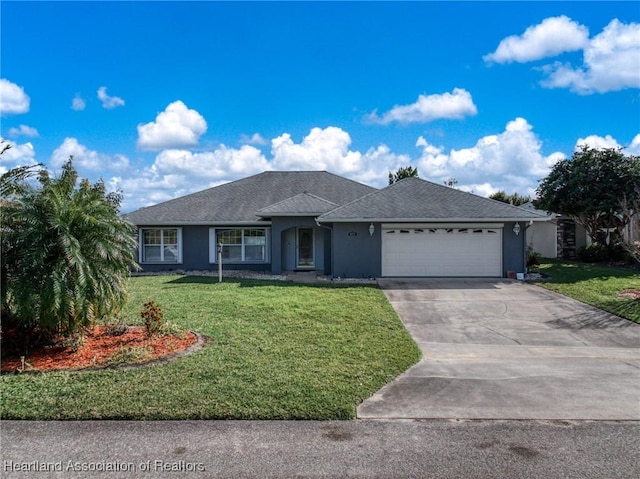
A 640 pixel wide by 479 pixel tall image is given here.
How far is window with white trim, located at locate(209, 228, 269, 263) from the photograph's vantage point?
20234 millimetres

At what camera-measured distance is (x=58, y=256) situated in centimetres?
690

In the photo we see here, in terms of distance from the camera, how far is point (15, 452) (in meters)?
4.17

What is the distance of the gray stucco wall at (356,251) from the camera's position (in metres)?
17.1

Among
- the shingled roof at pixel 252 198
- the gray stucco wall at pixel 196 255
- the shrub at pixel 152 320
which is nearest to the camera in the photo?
the shrub at pixel 152 320

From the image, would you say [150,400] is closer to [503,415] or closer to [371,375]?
[371,375]

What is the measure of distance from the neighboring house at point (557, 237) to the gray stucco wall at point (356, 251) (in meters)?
13.2

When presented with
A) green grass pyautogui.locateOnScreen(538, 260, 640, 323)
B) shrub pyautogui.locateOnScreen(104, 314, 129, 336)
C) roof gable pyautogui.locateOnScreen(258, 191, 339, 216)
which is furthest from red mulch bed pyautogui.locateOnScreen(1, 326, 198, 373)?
roof gable pyautogui.locateOnScreen(258, 191, 339, 216)

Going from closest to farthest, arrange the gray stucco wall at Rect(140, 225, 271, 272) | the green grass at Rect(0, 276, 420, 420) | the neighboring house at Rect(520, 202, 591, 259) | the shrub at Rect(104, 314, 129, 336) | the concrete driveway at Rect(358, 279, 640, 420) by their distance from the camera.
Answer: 1. the green grass at Rect(0, 276, 420, 420)
2. the concrete driveway at Rect(358, 279, 640, 420)
3. the shrub at Rect(104, 314, 129, 336)
4. the gray stucco wall at Rect(140, 225, 271, 272)
5. the neighboring house at Rect(520, 202, 591, 259)

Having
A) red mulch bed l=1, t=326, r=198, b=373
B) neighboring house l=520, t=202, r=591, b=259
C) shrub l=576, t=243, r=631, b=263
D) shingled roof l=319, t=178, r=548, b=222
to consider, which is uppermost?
shingled roof l=319, t=178, r=548, b=222

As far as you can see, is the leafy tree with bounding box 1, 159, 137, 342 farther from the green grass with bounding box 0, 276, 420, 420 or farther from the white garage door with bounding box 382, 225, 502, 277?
the white garage door with bounding box 382, 225, 502, 277

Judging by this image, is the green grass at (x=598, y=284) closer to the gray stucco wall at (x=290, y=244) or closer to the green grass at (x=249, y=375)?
the green grass at (x=249, y=375)

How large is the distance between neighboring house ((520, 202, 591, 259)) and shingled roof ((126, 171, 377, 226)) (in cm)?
1070

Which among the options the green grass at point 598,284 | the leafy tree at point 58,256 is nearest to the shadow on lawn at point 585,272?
the green grass at point 598,284

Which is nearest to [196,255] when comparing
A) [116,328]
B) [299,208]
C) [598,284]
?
[299,208]
